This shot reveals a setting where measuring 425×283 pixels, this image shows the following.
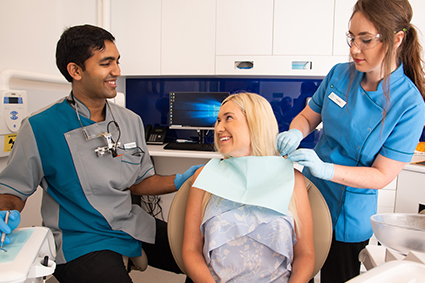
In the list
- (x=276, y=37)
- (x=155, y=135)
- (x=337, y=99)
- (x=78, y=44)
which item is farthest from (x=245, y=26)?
(x=78, y=44)

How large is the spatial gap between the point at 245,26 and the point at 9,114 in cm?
189

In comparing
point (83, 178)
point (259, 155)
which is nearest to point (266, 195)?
point (259, 155)

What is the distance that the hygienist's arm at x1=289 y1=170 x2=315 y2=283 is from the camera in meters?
0.97

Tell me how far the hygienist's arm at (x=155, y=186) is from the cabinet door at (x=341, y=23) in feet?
6.07

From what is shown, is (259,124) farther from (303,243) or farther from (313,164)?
(303,243)

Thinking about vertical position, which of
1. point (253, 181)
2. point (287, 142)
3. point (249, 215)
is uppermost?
point (287, 142)

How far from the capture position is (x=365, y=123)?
44.1 inches

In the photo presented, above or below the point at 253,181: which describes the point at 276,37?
above

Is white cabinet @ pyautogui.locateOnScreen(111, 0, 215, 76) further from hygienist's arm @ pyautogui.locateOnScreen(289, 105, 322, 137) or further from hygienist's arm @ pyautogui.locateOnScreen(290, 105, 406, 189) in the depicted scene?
hygienist's arm @ pyautogui.locateOnScreen(290, 105, 406, 189)

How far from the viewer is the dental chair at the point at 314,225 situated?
40.8 inches

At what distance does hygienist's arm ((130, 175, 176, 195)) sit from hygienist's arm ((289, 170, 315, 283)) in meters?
0.62

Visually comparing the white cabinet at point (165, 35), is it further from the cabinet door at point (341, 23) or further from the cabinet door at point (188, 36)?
the cabinet door at point (341, 23)

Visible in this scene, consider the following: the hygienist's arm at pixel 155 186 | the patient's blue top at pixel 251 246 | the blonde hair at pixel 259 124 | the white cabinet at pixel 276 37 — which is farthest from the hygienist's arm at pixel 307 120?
the white cabinet at pixel 276 37

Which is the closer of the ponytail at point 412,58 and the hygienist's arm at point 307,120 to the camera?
the ponytail at point 412,58
